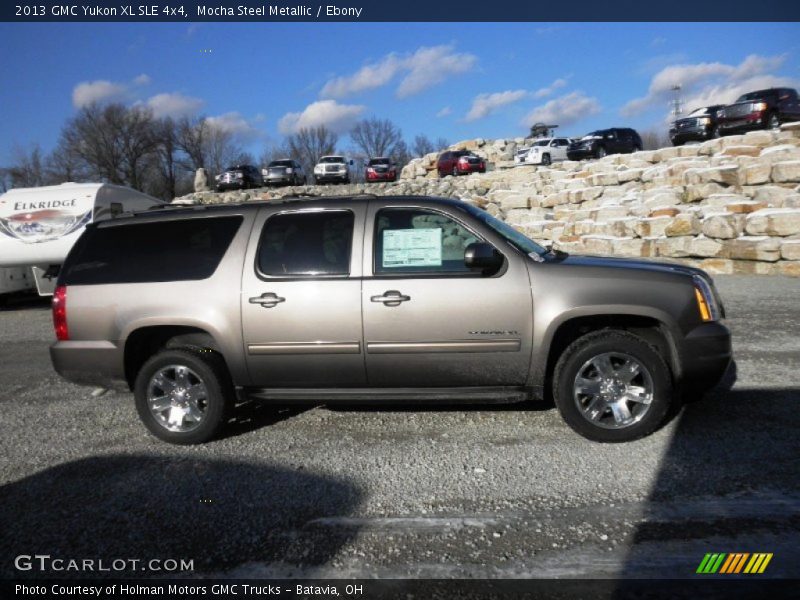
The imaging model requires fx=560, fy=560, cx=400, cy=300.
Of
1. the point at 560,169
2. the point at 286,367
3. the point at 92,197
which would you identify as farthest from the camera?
the point at 560,169

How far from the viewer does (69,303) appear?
4.51 m

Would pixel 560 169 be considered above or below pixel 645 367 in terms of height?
above

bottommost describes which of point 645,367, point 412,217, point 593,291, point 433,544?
point 433,544

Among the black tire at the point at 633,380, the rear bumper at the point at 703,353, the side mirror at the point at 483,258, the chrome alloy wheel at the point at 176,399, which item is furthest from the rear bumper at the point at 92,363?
the rear bumper at the point at 703,353

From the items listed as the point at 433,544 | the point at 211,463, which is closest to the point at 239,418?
the point at 211,463

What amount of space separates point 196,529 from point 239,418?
186 cm

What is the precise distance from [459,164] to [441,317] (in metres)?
30.5

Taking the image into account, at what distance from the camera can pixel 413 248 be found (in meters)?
4.26

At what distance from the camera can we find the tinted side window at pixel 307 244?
4.30 metres

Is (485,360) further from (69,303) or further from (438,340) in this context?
(69,303)

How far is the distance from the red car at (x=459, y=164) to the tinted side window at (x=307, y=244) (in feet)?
97.6

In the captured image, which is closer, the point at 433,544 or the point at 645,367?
the point at 433,544

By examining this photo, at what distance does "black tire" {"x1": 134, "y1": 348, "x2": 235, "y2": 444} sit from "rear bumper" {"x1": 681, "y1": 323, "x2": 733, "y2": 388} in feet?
11.2

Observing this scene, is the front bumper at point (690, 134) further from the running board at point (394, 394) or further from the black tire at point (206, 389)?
the black tire at point (206, 389)
